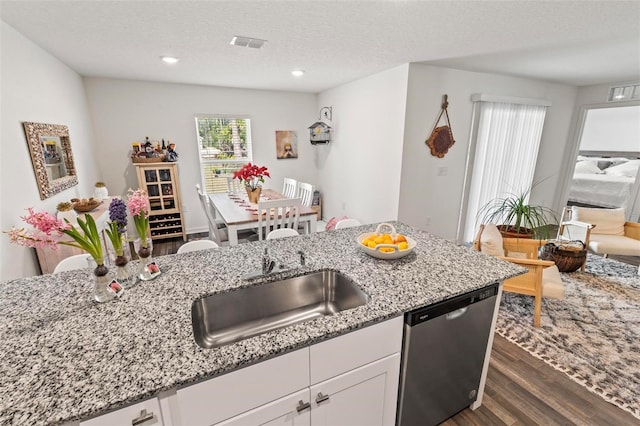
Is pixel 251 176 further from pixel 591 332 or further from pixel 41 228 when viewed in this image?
pixel 591 332

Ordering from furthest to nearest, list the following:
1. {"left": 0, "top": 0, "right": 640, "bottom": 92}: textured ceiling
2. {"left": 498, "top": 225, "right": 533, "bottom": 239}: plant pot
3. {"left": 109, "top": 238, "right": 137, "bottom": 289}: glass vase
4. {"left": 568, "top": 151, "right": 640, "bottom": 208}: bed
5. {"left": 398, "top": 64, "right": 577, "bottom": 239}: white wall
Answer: {"left": 568, "top": 151, "right": 640, "bottom": 208}: bed → {"left": 398, "top": 64, "right": 577, "bottom": 239}: white wall → {"left": 498, "top": 225, "right": 533, "bottom": 239}: plant pot → {"left": 0, "top": 0, "right": 640, "bottom": 92}: textured ceiling → {"left": 109, "top": 238, "right": 137, "bottom": 289}: glass vase

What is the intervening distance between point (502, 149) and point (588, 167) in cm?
364

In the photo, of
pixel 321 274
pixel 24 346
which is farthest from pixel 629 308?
pixel 24 346

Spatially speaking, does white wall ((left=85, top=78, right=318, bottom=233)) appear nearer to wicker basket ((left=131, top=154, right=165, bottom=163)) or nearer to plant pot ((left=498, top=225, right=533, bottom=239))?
wicker basket ((left=131, top=154, right=165, bottom=163))

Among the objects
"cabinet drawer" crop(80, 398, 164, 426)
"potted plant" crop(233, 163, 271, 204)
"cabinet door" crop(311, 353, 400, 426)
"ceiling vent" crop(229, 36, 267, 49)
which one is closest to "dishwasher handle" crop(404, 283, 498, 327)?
"cabinet door" crop(311, 353, 400, 426)

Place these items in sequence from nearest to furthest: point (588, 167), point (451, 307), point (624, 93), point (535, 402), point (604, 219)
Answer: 1. point (451, 307)
2. point (535, 402)
3. point (604, 219)
4. point (624, 93)
5. point (588, 167)

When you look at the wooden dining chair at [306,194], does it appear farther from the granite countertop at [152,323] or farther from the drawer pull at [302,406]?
the drawer pull at [302,406]

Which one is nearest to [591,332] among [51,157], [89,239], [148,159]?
[89,239]

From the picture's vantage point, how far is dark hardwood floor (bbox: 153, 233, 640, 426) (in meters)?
1.60

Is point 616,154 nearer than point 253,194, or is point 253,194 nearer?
point 253,194


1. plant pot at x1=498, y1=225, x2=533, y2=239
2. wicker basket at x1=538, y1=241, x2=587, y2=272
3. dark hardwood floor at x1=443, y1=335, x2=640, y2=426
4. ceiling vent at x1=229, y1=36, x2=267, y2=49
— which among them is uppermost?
ceiling vent at x1=229, y1=36, x2=267, y2=49

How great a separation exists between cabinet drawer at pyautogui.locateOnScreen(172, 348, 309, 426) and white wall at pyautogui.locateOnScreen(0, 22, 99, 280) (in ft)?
5.80

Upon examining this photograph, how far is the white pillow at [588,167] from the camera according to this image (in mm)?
5796

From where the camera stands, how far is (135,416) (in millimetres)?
811
